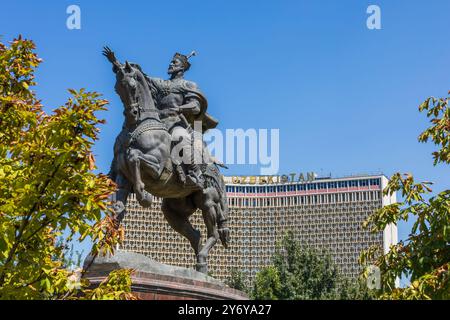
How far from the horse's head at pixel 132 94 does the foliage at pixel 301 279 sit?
2162 centimetres

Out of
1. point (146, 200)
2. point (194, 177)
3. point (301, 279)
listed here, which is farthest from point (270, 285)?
point (146, 200)

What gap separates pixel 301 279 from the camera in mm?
35000

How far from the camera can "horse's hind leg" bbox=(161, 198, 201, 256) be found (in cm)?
1471

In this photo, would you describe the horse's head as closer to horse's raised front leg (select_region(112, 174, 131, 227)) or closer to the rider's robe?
the rider's robe

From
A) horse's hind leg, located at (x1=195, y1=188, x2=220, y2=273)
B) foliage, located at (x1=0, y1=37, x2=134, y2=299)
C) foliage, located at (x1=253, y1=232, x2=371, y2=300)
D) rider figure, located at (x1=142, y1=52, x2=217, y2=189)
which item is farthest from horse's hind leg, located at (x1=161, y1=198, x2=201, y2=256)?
foliage, located at (x1=253, y1=232, x2=371, y2=300)

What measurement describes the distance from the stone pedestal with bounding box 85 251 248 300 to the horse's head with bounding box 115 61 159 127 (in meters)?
2.57

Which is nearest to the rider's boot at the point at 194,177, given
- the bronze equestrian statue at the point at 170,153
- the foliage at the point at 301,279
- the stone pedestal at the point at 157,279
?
the bronze equestrian statue at the point at 170,153

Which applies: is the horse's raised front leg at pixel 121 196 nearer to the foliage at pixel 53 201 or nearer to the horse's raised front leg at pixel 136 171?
the horse's raised front leg at pixel 136 171

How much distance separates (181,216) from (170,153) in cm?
189

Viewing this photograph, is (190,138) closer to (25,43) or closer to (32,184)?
(25,43)

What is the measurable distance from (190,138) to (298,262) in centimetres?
2269

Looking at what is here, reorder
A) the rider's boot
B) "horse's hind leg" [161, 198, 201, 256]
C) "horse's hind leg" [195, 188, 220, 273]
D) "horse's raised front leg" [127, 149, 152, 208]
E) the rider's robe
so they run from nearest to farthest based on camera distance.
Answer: "horse's raised front leg" [127, 149, 152, 208] < the rider's boot < the rider's robe < "horse's hind leg" [195, 188, 220, 273] < "horse's hind leg" [161, 198, 201, 256]

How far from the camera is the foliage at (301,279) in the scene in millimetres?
34000
